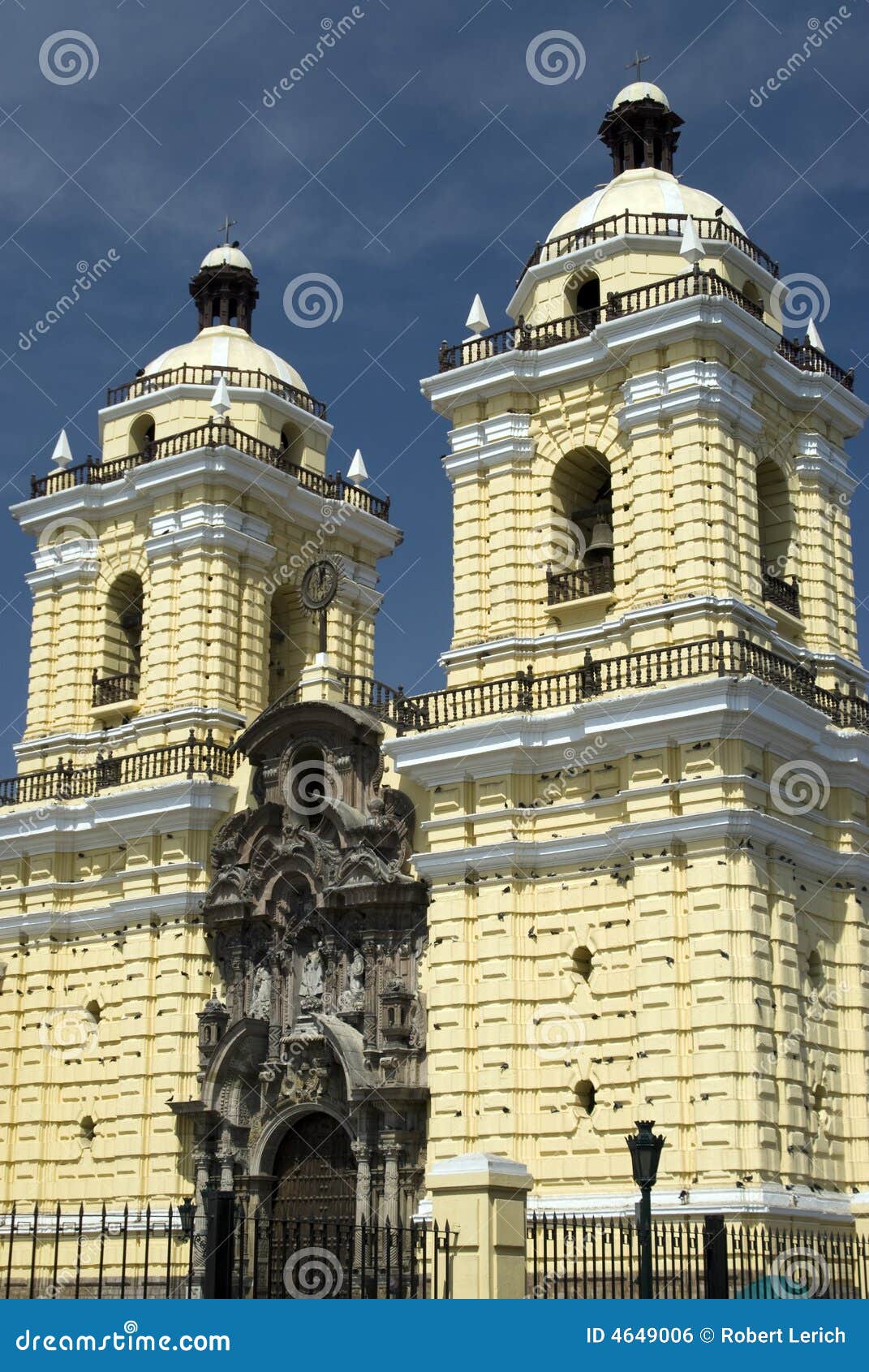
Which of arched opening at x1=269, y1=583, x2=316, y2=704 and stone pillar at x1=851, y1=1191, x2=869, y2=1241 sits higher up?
arched opening at x1=269, y1=583, x2=316, y2=704

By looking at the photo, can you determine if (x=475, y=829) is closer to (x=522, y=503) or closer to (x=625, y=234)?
(x=522, y=503)

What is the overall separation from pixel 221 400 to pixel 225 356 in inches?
110

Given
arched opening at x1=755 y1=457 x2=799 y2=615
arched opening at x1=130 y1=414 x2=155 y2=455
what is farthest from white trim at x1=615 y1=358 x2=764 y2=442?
arched opening at x1=130 y1=414 x2=155 y2=455

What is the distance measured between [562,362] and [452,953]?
33.4ft

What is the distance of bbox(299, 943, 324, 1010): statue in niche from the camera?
1148 inches

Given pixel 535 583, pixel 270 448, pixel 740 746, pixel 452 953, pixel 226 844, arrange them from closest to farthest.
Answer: pixel 740 746 → pixel 452 953 → pixel 535 583 → pixel 226 844 → pixel 270 448

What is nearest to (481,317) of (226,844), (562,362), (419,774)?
(562,362)

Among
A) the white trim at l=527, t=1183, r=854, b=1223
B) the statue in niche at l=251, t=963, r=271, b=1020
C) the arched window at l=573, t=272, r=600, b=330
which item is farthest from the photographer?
the arched window at l=573, t=272, r=600, b=330

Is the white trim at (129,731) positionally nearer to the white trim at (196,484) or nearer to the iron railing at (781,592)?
the white trim at (196,484)

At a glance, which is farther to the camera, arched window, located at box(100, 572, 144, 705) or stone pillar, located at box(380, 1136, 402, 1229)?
arched window, located at box(100, 572, 144, 705)

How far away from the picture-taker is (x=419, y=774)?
27.7 metres

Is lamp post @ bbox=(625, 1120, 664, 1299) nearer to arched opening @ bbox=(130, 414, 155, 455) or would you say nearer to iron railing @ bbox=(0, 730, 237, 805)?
iron railing @ bbox=(0, 730, 237, 805)

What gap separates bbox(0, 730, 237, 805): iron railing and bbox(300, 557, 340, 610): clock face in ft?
10.4

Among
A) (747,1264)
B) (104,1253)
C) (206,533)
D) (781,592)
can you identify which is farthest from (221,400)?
(747,1264)
